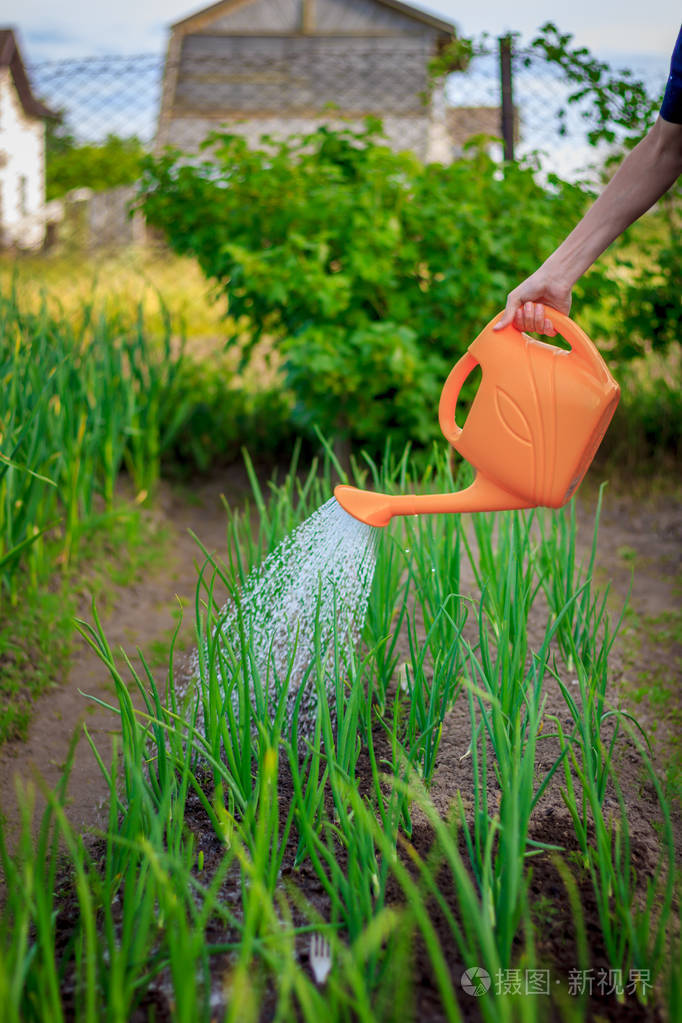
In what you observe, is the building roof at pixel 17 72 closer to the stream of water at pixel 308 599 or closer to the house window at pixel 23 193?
the house window at pixel 23 193

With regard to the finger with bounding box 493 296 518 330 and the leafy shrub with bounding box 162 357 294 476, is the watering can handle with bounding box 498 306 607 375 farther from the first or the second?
the leafy shrub with bounding box 162 357 294 476

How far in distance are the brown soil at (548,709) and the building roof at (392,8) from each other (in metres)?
13.9

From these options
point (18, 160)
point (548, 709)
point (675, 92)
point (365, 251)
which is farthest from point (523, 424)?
point (18, 160)

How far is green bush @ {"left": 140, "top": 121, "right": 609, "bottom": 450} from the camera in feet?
10.8

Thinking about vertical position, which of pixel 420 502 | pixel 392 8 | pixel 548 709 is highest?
pixel 392 8

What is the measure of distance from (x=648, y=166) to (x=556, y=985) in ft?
4.22

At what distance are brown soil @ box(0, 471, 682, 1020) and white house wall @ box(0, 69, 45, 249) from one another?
1495 cm

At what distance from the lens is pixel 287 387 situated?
141 inches

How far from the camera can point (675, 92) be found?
137 centimetres

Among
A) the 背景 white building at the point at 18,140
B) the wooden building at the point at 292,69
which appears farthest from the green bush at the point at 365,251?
the 背景 white building at the point at 18,140

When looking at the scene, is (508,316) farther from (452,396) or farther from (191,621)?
(191,621)

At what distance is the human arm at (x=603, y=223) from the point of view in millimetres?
1405

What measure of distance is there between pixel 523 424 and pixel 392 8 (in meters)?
17.2

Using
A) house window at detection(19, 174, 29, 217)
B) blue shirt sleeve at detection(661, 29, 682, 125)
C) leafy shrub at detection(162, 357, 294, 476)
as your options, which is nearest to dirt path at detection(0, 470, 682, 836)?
leafy shrub at detection(162, 357, 294, 476)
